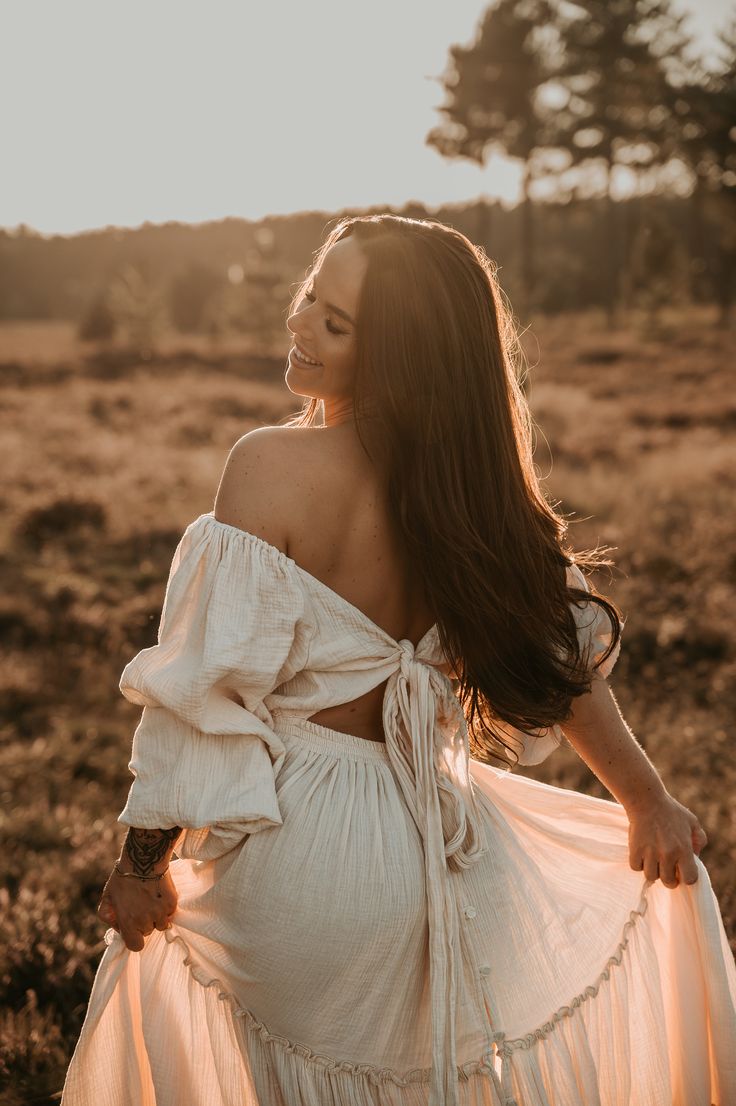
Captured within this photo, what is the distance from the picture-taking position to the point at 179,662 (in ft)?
6.15

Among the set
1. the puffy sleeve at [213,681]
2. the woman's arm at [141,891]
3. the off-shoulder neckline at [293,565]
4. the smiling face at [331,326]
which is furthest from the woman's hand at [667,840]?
the smiling face at [331,326]

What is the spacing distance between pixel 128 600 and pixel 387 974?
6.17m

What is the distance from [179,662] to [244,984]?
66 cm

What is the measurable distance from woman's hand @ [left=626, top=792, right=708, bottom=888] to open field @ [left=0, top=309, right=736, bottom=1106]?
4.23 ft

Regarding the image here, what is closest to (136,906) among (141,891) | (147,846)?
(141,891)

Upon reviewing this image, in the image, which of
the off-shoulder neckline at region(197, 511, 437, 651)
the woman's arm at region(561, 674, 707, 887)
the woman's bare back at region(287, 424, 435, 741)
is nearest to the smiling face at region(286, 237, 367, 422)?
the woman's bare back at region(287, 424, 435, 741)

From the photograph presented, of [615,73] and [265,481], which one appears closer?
[265,481]

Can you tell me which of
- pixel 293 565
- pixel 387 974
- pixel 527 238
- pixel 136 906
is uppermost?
pixel 527 238

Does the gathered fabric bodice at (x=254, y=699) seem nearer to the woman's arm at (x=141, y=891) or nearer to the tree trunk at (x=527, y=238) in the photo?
the woman's arm at (x=141, y=891)

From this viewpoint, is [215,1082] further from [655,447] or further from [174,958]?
[655,447]

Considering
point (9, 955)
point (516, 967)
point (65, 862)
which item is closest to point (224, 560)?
point (516, 967)

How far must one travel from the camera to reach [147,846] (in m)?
1.94

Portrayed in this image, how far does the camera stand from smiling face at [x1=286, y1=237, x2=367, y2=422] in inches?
76.6

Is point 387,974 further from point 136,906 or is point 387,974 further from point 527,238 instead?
point 527,238
